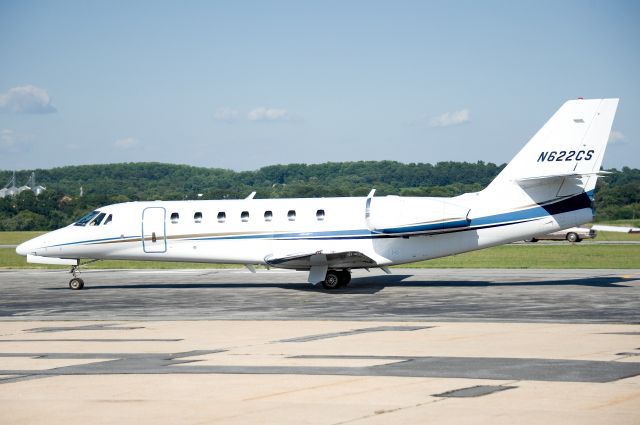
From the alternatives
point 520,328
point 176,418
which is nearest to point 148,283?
point 520,328

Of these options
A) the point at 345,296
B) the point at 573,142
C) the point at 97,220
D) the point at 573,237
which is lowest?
the point at 345,296

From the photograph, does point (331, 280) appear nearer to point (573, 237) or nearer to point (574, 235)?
point (574, 235)

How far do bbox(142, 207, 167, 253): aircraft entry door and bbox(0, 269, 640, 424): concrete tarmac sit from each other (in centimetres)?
178

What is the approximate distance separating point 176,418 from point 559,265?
111ft

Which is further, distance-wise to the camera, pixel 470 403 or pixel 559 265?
pixel 559 265

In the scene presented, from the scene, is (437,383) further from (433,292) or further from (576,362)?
(433,292)

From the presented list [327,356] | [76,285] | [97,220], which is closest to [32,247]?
[76,285]

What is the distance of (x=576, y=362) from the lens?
14.0 metres

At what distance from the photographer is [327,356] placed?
1520 centimetres

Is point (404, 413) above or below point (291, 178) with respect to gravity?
below

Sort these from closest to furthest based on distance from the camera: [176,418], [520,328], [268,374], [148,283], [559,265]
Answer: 1. [176,418]
2. [268,374]
3. [520,328]
4. [148,283]
5. [559,265]

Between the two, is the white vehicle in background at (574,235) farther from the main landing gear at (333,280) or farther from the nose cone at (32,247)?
the nose cone at (32,247)

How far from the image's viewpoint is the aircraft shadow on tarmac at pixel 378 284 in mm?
30203

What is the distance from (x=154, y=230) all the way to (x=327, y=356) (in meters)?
16.9
